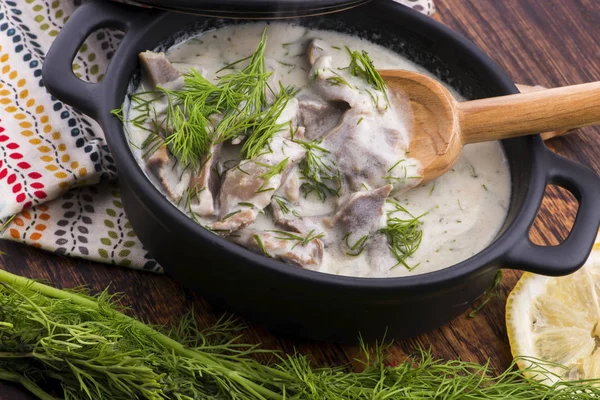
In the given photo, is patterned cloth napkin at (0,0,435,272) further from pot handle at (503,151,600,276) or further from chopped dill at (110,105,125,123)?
pot handle at (503,151,600,276)

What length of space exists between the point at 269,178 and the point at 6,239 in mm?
644

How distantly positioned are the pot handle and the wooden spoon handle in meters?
0.09

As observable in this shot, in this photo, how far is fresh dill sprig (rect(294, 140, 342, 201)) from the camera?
189 centimetres

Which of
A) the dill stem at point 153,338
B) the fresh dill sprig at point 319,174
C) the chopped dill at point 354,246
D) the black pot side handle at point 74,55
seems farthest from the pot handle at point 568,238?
the black pot side handle at point 74,55

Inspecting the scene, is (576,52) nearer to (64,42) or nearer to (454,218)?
(454,218)

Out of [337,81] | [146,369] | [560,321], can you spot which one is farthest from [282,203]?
[560,321]

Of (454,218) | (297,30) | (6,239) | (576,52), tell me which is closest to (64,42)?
(6,239)

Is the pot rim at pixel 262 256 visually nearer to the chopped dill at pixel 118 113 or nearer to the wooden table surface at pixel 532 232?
the chopped dill at pixel 118 113

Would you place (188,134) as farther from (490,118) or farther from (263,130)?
(490,118)

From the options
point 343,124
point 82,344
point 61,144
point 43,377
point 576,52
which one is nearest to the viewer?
point 82,344

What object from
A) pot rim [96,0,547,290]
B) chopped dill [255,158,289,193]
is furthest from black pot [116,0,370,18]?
chopped dill [255,158,289,193]

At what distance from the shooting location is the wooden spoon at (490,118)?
6.33ft

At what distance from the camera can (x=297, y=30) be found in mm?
2191

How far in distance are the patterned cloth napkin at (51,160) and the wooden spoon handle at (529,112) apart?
787 mm
